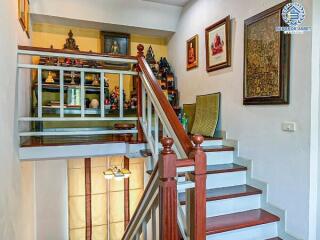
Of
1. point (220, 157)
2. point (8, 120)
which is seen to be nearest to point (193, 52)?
point (220, 157)

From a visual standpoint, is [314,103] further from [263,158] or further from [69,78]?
[69,78]

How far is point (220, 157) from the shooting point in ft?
10.2

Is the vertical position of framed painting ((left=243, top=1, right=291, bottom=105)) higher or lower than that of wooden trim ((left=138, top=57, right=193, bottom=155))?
higher

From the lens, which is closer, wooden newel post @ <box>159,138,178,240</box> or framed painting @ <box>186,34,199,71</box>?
wooden newel post @ <box>159,138,178,240</box>

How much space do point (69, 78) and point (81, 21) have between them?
3.17ft

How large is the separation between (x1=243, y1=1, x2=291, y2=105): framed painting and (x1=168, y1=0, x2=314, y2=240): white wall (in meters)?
0.08

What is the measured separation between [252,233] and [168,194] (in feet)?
5.09

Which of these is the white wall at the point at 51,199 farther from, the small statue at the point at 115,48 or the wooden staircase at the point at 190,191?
the wooden staircase at the point at 190,191

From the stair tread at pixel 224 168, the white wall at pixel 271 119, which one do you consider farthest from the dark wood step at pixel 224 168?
the white wall at pixel 271 119

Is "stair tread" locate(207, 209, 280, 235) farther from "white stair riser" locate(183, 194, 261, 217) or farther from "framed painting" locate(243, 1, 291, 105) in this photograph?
"framed painting" locate(243, 1, 291, 105)

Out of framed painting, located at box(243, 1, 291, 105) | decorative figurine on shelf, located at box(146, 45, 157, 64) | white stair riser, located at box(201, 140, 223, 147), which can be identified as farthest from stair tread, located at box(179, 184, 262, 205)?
decorative figurine on shelf, located at box(146, 45, 157, 64)

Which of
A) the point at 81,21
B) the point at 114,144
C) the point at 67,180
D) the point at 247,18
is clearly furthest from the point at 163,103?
the point at 67,180

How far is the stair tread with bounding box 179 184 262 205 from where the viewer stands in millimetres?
2502

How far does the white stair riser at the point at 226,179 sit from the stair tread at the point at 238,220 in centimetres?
35
